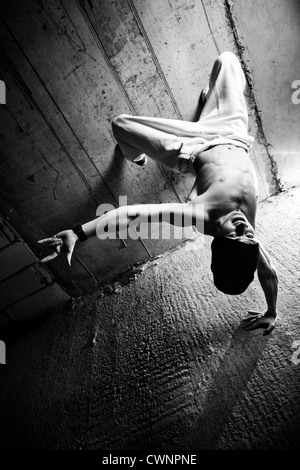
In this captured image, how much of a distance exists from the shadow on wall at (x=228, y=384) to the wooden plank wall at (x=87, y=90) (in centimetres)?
136

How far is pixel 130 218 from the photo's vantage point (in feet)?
4.80

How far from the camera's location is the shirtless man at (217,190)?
144 cm

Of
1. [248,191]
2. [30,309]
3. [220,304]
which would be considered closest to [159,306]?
[220,304]

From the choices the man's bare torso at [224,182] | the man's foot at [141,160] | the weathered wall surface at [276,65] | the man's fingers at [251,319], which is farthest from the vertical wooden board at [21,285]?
the weathered wall surface at [276,65]

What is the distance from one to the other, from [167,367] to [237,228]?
3.18ft

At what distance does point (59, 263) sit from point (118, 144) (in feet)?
4.22

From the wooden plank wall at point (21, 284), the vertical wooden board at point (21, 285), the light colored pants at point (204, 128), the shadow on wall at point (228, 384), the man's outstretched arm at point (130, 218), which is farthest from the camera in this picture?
the vertical wooden board at point (21, 285)

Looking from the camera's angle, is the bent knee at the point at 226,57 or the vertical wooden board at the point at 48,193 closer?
the bent knee at the point at 226,57

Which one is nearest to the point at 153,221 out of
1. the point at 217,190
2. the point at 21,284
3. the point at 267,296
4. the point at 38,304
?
the point at 217,190

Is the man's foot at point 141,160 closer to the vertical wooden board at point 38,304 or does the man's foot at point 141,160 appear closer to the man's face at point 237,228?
the man's face at point 237,228

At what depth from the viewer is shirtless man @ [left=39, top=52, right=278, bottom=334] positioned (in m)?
1.44

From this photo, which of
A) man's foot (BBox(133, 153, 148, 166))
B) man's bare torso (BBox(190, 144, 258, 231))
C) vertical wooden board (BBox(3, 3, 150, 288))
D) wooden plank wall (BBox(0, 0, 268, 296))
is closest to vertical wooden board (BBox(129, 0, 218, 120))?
wooden plank wall (BBox(0, 0, 268, 296))

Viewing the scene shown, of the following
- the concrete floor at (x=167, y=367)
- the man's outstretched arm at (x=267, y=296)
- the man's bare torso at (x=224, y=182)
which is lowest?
the concrete floor at (x=167, y=367)

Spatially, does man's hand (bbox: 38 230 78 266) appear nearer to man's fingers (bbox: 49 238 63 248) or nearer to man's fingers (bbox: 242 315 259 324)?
man's fingers (bbox: 49 238 63 248)
